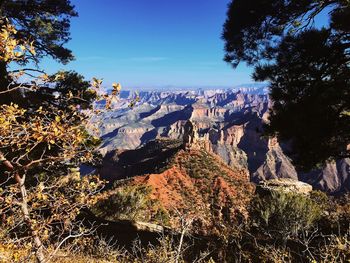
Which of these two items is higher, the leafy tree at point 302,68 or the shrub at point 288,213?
the leafy tree at point 302,68

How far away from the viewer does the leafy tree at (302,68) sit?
29.2 feet

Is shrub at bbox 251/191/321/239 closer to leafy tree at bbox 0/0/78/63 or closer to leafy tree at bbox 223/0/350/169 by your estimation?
leafy tree at bbox 223/0/350/169

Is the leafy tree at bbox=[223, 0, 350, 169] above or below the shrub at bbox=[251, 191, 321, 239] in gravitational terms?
above

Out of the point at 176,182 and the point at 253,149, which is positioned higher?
the point at 176,182

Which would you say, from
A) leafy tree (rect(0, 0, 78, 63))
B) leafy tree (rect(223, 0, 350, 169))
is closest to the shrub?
leafy tree (rect(223, 0, 350, 169))

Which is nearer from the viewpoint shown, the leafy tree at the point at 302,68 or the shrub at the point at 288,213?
the leafy tree at the point at 302,68

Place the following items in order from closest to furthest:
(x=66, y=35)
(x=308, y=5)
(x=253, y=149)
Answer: (x=308, y=5), (x=66, y=35), (x=253, y=149)

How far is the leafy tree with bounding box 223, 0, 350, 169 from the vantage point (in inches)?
351

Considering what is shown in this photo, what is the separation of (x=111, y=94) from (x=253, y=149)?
176679 millimetres

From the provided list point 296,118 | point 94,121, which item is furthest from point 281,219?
point 94,121

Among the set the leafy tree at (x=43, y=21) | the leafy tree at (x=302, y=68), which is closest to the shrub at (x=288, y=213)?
the leafy tree at (x=302, y=68)

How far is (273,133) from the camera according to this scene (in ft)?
35.4

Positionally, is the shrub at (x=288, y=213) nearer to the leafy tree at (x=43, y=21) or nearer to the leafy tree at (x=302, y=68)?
the leafy tree at (x=302, y=68)

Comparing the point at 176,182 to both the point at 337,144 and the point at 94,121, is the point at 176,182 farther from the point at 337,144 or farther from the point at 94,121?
the point at 94,121
